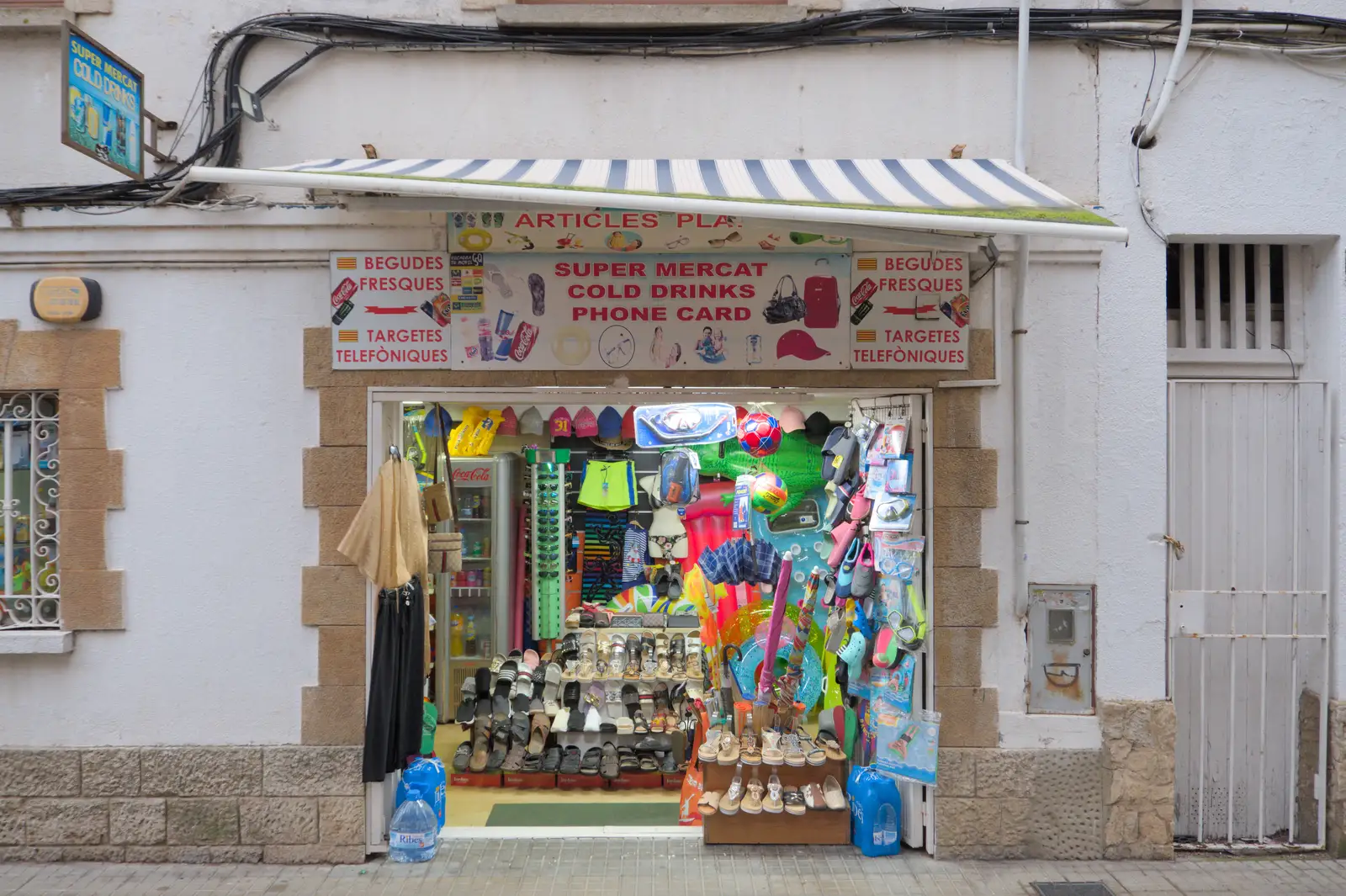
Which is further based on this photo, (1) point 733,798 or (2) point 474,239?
(1) point 733,798

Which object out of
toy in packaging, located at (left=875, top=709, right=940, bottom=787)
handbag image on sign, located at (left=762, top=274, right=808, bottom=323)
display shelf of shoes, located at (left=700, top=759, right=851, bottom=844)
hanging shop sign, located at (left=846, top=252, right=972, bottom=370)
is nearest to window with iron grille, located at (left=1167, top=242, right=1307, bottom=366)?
hanging shop sign, located at (left=846, top=252, right=972, bottom=370)

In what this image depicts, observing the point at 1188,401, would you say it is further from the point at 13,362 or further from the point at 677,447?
the point at 13,362

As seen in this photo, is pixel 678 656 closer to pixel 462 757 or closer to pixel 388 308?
pixel 462 757

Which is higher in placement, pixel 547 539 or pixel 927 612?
pixel 547 539

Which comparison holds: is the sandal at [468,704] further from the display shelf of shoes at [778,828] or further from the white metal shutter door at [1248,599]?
the white metal shutter door at [1248,599]

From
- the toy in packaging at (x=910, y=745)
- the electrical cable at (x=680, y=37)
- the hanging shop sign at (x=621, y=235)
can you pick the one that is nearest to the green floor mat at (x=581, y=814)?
the toy in packaging at (x=910, y=745)

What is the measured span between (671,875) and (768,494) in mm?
2965

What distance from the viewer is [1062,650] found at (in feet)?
17.5

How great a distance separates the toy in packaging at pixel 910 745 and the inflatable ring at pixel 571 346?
2.65 metres

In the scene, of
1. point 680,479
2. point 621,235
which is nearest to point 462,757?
point 680,479

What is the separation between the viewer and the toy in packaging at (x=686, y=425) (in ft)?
26.2

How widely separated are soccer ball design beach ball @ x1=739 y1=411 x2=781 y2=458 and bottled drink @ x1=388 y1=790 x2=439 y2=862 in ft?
11.9

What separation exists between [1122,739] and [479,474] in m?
5.24

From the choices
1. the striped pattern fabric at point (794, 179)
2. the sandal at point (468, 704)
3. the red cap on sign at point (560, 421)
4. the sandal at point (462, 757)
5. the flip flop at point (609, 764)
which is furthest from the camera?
the red cap on sign at point (560, 421)
